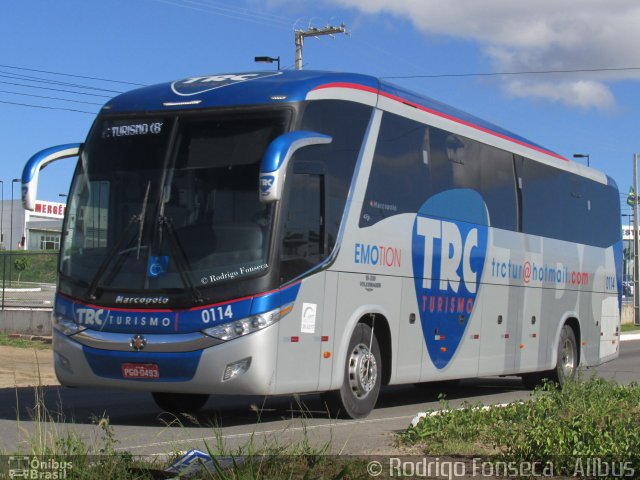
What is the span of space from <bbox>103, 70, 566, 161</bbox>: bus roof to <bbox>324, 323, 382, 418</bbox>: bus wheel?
2654 mm

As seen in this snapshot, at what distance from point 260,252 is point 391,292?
2520 millimetres

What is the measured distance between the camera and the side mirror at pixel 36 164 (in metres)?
11.0

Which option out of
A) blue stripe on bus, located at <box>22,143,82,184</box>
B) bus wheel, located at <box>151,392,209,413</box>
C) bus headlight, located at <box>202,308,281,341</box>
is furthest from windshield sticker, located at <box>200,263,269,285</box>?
bus wheel, located at <box>151,392,209,413</box>

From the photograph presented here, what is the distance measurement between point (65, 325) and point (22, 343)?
1677cm

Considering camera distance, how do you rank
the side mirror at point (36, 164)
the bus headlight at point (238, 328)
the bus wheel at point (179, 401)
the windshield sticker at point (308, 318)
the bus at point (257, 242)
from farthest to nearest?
the bus wheel at point (179, 401) < the side mirror at point (36, 164) < the windshield sticker at point (308, 318) < the bus at point (257, 242) < the bus headlight at point (238, 328)

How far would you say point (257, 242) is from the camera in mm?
10258

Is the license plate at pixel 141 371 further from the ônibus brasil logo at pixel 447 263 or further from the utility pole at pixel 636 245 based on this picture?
the utility pole at pixel 636 245

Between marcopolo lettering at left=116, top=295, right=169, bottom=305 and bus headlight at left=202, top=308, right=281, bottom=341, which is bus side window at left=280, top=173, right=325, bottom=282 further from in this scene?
marcopolo lettering at left=116, top=295, right=169, bottom=305

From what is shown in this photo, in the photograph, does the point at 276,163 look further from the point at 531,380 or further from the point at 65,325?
the point at 531,380

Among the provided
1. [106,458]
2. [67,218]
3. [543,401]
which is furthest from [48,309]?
[106,458]

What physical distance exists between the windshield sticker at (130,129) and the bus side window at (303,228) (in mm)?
1603

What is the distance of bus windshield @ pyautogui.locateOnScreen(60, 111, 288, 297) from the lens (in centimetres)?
1031

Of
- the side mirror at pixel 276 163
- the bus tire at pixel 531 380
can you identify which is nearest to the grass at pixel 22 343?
the bus tire at pixel 531 380

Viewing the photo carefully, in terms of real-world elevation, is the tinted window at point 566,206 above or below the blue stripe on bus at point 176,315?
above
